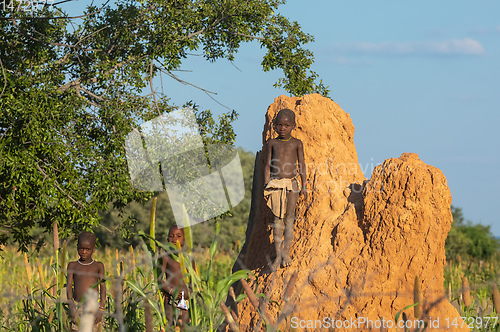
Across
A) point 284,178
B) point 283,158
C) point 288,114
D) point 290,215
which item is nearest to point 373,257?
point 290,215

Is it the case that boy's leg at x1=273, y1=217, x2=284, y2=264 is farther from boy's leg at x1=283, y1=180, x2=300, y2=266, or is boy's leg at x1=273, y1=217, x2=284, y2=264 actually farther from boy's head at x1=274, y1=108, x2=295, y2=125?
boy's head at x1=274, y1=108, x2=295, y2=125

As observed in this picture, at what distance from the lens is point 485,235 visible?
72.2 ft

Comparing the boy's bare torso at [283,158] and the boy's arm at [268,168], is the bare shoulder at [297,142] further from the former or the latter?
the boy's arm at [268,168]

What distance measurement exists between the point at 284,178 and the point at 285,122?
0.60m

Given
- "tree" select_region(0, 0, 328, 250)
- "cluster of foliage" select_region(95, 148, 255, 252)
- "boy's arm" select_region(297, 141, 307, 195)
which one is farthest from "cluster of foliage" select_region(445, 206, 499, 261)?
"boy's arm" select_region(297, 141, 307, 195)

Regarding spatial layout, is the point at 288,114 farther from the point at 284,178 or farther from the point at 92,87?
the point at 92,87

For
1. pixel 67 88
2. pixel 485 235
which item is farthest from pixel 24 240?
pixel 485 235

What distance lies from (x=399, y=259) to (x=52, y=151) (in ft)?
22.5

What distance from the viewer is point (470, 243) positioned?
20.9 metres

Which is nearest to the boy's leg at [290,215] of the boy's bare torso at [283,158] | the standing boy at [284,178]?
the standing boy at [284,178]

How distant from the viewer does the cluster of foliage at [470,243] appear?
19.9m

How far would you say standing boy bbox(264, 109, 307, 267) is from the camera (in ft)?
17.6

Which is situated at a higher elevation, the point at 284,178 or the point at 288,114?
the point at 288,114

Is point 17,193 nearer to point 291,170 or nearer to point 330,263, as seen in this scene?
point 291,170
